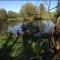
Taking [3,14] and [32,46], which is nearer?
[32,46]

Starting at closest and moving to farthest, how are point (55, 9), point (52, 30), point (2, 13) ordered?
1. point (55, 9)
2. point (52, 30)
3. point (2, 13)

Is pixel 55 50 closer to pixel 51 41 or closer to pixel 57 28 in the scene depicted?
pixel 51 41

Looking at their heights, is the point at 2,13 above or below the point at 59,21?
below

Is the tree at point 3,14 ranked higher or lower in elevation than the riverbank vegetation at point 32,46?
lower

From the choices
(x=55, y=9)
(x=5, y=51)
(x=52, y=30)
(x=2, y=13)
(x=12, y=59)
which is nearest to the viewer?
(x=55, y=9)

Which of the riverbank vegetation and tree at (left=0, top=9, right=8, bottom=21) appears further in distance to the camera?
tree at (left=0, top=9, right=8, bottom=21)

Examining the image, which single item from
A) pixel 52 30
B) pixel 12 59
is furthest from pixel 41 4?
pixel 12 59

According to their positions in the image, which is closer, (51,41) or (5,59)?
(51,41)

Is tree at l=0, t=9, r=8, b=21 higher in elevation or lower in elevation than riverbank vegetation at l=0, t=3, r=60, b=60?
lower

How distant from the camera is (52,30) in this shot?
4.95ft

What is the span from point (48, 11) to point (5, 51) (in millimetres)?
5501

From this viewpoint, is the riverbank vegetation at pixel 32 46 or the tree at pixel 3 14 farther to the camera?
the tree at pixel 3 14

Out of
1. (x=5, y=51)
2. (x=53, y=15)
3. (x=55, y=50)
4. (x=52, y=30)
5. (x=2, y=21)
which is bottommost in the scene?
(x=2, y=21)

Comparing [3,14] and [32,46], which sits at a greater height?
[32,46]
